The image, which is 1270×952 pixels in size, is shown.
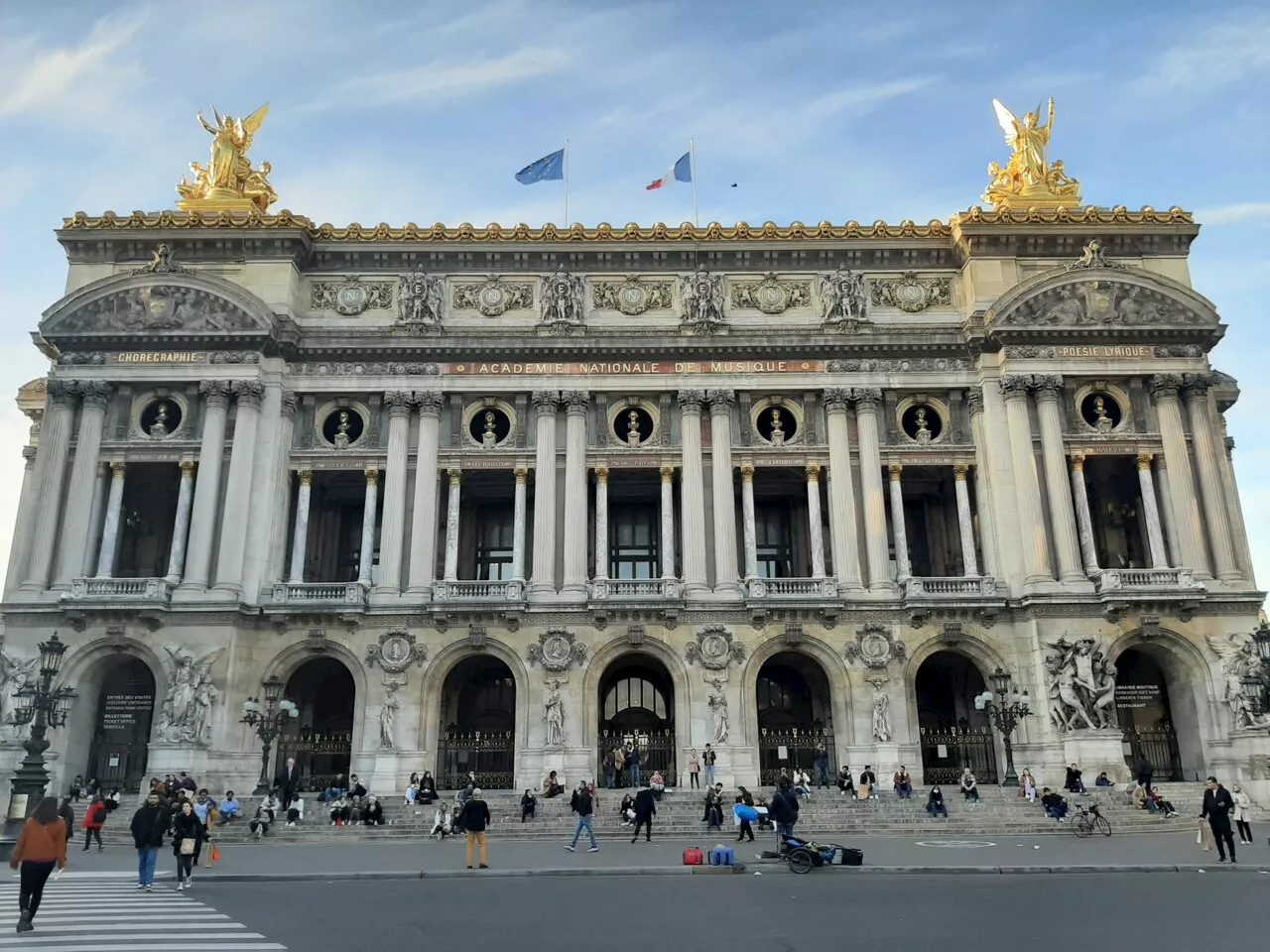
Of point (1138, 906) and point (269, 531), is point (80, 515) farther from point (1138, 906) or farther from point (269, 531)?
point (1138, 906)

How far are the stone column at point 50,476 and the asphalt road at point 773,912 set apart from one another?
25.7m

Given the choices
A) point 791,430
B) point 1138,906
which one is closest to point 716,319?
point 791,430

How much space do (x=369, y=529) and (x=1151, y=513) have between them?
105 feet

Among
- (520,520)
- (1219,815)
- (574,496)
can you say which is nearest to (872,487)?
(574,496)

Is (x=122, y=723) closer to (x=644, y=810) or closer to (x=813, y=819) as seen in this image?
(x=644, y=810)

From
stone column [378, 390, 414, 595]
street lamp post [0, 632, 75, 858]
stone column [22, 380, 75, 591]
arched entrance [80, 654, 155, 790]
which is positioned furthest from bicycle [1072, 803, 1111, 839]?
stone column [22, 380, 75, 591]

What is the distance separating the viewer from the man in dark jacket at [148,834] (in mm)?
19312

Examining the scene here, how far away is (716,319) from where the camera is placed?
4472 centimetres

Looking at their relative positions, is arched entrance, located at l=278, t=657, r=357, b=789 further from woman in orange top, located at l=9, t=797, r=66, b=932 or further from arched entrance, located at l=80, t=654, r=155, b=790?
woman in orange top, located at l=9, t=797, r=66, b=932

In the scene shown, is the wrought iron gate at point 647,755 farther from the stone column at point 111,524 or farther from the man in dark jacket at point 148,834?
the man in dark jacket at point 148,834

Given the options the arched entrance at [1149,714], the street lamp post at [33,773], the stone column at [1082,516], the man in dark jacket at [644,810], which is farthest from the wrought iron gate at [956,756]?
the street lamp post at [33,773]

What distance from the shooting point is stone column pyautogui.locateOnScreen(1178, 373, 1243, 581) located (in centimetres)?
4091

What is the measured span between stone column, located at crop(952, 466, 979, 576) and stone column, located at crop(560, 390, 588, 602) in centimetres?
1509

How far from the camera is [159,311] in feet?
143
